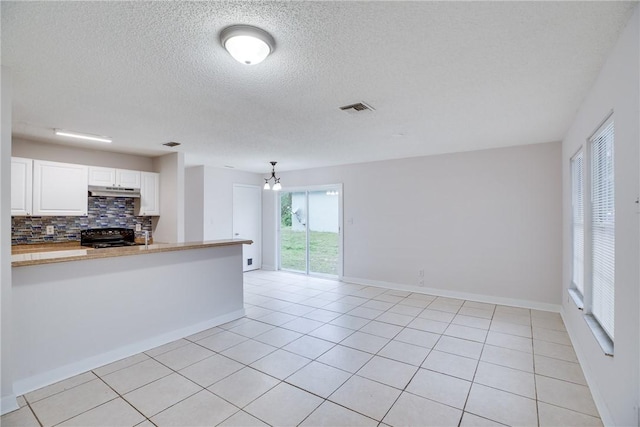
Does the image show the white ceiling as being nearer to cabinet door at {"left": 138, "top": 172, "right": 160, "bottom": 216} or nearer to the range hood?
the range hood

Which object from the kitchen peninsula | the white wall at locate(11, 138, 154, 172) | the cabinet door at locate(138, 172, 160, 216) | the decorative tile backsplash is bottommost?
the kitchen peninsula

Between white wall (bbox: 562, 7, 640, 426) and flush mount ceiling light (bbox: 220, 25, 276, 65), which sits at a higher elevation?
flush mount ceiling light (bbox: 220, 25, 276, 65)

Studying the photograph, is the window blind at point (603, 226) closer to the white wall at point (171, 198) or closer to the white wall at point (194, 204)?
the white wall at point (171, 198)

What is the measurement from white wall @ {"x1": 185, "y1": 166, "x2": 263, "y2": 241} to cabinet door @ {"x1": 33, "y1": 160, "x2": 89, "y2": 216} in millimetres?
2157

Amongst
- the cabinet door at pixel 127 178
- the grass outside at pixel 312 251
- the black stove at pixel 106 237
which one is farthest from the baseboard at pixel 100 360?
the grass outside at pixel 312 251

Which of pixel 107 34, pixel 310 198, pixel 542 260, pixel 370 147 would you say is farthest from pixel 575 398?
pixel 310 198

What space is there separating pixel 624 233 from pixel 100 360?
13.5 ft

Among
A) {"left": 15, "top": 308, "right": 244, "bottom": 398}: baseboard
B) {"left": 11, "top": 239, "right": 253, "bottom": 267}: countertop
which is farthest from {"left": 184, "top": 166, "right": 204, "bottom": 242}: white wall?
{"left": 15, "top": 308, "right": 244, "bottom": 398}: baseboard

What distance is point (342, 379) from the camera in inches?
101

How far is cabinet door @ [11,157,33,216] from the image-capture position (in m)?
3.87

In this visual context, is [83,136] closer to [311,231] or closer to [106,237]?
[106,237]

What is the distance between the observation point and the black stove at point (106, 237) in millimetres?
4535

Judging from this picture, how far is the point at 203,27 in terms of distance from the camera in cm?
167

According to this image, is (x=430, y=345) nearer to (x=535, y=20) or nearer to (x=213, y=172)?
(x=535, y=20)
